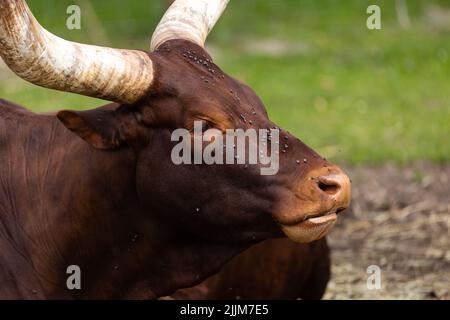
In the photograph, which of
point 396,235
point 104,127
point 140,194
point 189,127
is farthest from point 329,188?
point 396,235

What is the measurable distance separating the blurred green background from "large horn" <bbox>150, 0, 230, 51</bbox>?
6.06 meters

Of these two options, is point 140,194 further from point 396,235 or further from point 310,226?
point 396,235

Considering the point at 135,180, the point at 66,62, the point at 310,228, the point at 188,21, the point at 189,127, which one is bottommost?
the point at 310,228

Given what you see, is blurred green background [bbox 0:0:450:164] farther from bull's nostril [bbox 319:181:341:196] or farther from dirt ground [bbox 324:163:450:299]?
bull's nostril [bbox 319:181:341:196]

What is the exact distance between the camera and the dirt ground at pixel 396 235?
26.4 feet

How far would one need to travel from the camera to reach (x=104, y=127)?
5.30 m

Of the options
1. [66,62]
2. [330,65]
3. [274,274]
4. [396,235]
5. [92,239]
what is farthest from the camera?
[330,65]

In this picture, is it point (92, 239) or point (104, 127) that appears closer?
point (104, 127)

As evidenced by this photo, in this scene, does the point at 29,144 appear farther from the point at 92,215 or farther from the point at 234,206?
the point at 234,206

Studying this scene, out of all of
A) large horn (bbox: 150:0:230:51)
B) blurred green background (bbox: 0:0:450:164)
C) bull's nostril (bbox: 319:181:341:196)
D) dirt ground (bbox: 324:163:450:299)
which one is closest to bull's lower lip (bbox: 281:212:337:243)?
bull's nostril (bbox: 319:181:341:196)

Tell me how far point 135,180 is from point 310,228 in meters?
0.81

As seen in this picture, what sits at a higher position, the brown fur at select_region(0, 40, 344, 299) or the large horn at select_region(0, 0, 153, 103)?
the large horn at select_region(0, 0, 153, 103)

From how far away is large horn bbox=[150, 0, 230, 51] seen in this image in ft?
18.4
